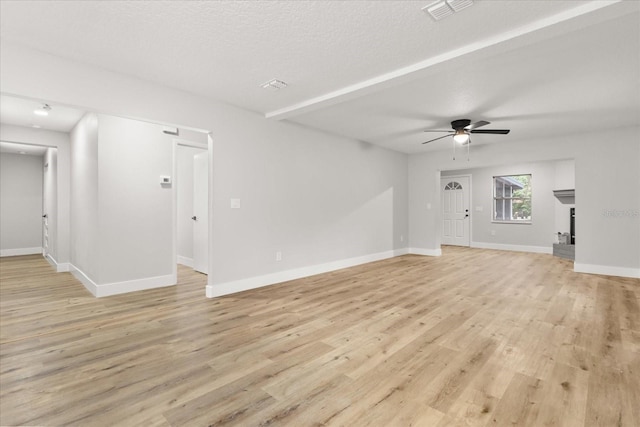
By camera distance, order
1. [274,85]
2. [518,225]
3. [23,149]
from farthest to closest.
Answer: [518,225], [23,149], [274,85]

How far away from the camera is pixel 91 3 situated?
6.73 ft

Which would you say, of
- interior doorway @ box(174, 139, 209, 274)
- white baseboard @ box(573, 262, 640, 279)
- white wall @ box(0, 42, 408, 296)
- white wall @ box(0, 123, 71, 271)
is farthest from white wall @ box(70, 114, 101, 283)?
white baseboard @ box(573, 262, 640, 279)

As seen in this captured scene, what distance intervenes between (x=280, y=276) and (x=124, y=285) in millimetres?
2126

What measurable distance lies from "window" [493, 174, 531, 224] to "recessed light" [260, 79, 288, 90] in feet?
24.6

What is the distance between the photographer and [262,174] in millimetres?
4500

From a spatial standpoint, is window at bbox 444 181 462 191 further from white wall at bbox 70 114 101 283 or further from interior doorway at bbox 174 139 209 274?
white wall at bbox 70 114 101 283

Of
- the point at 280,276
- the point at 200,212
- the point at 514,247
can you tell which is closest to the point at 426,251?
the point at 514,247

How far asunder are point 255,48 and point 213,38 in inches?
13.4

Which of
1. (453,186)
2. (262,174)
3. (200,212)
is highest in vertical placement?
(453,186)

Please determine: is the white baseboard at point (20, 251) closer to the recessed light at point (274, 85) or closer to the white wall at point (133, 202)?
the white wall at point (133, 202)

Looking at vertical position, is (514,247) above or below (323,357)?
above

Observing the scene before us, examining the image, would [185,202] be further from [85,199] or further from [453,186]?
[453,186]

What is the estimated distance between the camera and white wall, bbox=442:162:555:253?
7.80 m

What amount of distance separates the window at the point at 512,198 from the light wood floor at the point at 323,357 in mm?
4376
